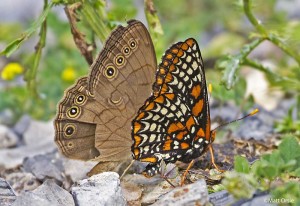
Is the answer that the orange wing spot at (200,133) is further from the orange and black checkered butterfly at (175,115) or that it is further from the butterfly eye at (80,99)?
the butterfly eye at (80,99)

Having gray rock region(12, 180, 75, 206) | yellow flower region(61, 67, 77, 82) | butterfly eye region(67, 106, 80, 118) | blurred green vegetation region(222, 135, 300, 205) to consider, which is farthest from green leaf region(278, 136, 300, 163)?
yellow flower region(61, 67, 77, 82)

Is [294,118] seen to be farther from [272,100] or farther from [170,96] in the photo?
[170,96]

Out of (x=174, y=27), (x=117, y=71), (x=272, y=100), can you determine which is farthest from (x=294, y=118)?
(x=174, y=27)

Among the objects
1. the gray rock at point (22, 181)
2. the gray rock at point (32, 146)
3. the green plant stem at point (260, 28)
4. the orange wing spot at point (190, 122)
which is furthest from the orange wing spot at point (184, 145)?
the gray rock at point (32, 146)

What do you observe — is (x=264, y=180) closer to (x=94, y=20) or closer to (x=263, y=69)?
(x=94, y=20)

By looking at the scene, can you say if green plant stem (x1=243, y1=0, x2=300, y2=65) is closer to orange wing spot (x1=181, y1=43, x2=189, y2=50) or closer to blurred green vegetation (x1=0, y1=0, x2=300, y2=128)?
blurred green vegetation (x1=0, y1=0, x2=300, y2=128)

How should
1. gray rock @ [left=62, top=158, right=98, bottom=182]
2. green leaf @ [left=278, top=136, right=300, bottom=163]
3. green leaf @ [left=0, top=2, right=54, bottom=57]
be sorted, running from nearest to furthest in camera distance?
1. green leaf @ [left=278, top=136, right=300, bottom=163]
2. green leaf @ [left=0, top=2, right=54, bottom=57]
3. gray rock @ [left=62, top=158, right=98, bottom=182]
